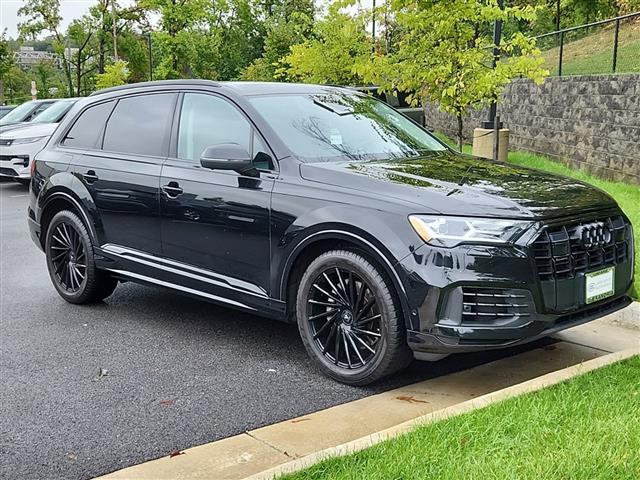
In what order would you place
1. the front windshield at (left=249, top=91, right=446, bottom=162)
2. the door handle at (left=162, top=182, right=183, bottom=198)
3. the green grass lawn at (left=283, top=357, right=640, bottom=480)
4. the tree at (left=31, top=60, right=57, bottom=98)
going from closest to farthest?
the green grass lawn at (left=283, top=357, right=640, bottom=480) → the front windshield at (left=249, top=91, right=446, bottom=162) → the door handle at (left=162, top=182, right=183, bottom=198) → the tree at (left=31, top=60, right=57, bottom=98)

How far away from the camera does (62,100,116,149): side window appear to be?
247 inches

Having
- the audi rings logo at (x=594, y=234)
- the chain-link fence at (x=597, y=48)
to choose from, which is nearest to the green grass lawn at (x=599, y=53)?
the chain-link fence at (x=597, y=48)

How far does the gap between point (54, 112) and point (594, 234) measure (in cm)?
1387

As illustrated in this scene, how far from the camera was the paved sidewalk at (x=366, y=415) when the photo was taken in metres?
3.41

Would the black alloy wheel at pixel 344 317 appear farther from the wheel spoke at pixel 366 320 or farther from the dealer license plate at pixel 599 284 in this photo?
the dealer license plate at pixel 599 284

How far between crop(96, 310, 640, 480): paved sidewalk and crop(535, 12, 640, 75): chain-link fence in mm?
8845

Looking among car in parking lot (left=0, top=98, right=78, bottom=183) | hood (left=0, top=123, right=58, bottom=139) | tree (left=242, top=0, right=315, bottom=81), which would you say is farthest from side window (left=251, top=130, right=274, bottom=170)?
tree (left=242, top=0, right=315, bottom=81)

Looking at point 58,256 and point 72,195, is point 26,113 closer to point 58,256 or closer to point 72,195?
point 58,256

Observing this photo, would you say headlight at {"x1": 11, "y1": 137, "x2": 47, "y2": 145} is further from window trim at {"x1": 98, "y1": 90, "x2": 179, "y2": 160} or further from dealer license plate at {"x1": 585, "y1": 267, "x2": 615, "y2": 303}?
dealer license plate at {"x1": 585, "y1": 267, "x2": 615, "y2": 303}

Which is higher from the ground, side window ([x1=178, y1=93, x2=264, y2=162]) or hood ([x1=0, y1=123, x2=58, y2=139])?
side window ([x1=178, y1=93, x2=264, y2=162])

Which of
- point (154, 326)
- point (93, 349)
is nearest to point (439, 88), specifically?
point (154, 326)

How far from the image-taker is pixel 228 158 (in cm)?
473

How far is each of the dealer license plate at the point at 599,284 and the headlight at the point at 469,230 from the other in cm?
56

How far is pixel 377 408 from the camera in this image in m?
4.14
